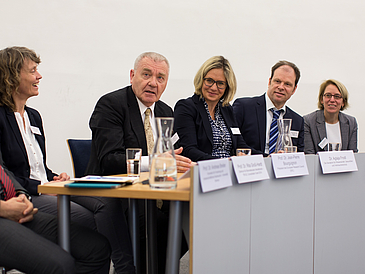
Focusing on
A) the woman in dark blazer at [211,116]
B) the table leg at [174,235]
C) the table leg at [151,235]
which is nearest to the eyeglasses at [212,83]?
the woman in dark blazer at [211,116]

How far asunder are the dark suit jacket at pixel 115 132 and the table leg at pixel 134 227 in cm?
30

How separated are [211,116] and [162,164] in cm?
142

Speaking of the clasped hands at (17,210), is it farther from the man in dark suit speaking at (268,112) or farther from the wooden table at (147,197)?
the man in dark suit speaking at (268,112)

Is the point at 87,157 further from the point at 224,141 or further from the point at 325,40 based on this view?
the point at 325,40

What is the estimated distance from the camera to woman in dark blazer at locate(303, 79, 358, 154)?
10.8 feet

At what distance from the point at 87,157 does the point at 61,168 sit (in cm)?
141

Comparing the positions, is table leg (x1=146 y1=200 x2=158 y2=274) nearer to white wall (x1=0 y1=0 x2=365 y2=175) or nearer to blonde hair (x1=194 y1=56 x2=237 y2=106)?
blonde hair (x1=194 y1=56 x2=237 y2=106)

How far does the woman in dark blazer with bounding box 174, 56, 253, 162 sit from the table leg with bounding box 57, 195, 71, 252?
1.12 meters

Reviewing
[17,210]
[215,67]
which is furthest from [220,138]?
[17,210]

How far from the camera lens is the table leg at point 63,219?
1.29 metres

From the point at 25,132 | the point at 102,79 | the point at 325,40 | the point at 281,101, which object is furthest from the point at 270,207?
the point at 325,40

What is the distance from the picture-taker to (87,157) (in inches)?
98.7

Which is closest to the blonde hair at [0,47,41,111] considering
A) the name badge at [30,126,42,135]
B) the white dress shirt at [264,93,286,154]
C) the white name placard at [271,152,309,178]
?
the name badge at [30,126,42,135]

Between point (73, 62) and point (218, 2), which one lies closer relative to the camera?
point (73, 62)
